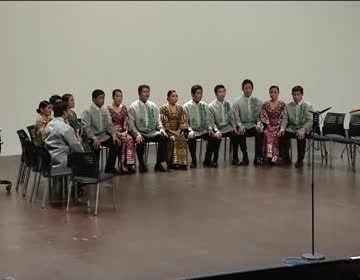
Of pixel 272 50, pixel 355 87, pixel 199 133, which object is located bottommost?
pixel 199 133

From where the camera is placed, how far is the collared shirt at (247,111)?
8.58 meters

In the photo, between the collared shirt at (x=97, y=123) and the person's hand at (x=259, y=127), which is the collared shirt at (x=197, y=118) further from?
the collared shirt at (x=97, y=123)

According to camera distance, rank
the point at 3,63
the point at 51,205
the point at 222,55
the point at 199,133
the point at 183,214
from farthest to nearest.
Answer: the point at 222,55 → the point at 3,63 → the point at 199,133 → the point at 51,205 → the point at 183,214

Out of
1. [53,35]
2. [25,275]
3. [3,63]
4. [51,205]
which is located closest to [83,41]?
[53,35]

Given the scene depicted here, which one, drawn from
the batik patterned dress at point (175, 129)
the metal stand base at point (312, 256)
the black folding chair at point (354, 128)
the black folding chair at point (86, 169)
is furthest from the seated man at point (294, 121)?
the metal stand base at point (312, 256)

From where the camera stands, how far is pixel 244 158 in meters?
8.46

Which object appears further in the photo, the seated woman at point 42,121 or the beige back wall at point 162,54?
the beige back wall at point 162,54

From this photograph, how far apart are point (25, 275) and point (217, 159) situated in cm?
482

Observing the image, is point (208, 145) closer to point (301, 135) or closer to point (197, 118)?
point (197, 118)

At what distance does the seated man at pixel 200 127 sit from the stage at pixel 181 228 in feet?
3.16

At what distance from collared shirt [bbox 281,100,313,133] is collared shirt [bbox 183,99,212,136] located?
1.07 m

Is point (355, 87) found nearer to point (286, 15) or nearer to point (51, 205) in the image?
point (286, 15)

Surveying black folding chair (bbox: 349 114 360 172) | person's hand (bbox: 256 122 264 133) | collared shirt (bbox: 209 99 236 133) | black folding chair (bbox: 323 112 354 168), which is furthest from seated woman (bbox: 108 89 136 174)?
black folding chair (bbox: 349 114 360 172)

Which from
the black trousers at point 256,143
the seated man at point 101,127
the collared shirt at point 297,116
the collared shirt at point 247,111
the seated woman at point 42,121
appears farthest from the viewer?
the collared shirt at point 247,111
